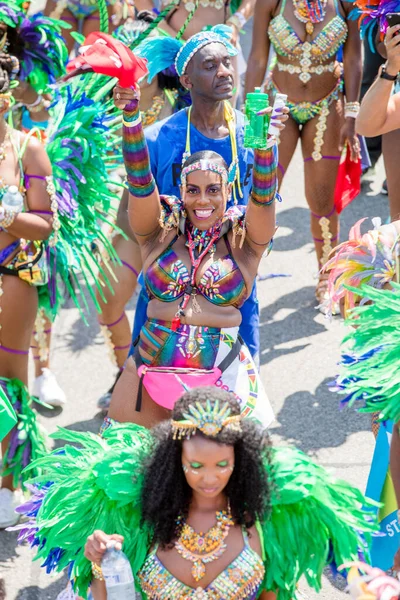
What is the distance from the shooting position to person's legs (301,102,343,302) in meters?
6.03

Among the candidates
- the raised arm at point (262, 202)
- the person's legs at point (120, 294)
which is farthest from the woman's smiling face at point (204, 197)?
the person's legs at point (120, 294)

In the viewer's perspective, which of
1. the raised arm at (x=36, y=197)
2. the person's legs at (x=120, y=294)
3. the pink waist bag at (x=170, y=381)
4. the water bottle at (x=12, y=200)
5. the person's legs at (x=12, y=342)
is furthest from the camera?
the person's legs at (x=120, y=294)

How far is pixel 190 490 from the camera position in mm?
2988

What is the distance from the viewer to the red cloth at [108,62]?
11.6 ft

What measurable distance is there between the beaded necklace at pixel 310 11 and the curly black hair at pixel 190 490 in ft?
11.2

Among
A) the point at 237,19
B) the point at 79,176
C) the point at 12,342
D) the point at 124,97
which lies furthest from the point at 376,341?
the point at 237,19

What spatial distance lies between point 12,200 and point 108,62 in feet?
3.13

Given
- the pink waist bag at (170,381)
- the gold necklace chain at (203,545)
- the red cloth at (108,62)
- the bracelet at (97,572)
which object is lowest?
the bracelet at (97,572)

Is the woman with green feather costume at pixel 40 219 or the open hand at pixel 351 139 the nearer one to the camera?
the woman with green feather costume at pixel 40 219

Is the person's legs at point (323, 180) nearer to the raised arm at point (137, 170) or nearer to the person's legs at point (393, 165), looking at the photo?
the person's legs at point (393, 165)

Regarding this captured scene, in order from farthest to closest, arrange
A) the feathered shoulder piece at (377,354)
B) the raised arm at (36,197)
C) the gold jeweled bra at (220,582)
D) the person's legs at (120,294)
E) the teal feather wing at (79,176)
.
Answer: the person's legs at (120,294), the teal feather wing at (79,176), the raised arm at (36,197), the feathered shoulder piece at (377,354), the gold jeweled bra at (220,582)

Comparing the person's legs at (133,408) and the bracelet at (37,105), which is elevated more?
the bracelet at (37,105)

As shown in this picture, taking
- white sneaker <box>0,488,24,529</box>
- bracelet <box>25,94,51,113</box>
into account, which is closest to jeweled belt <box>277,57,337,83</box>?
bracelet <box>25,94,51,113</box>

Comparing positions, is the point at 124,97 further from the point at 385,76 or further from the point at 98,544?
the point at 98,544
